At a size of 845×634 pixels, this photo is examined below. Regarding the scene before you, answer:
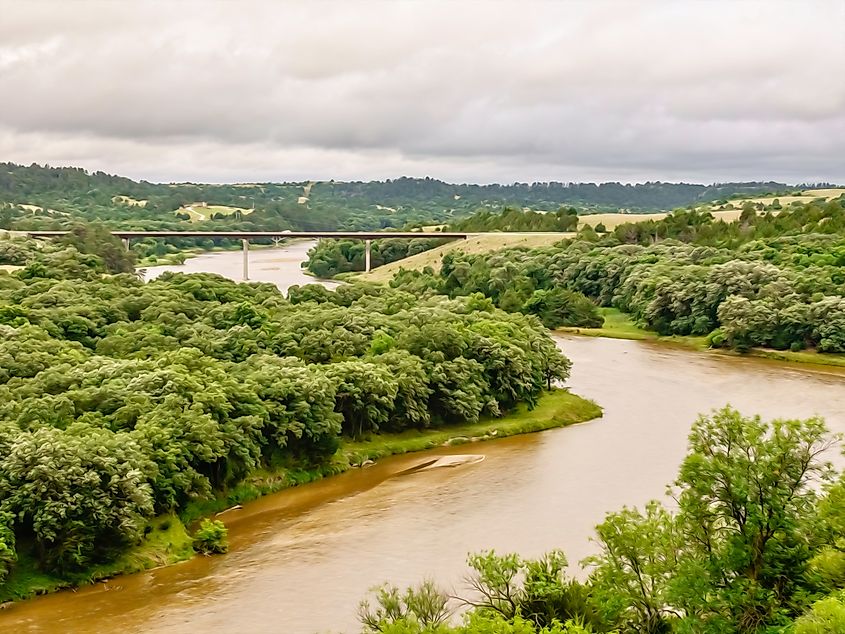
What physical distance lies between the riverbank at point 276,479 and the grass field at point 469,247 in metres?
70.9

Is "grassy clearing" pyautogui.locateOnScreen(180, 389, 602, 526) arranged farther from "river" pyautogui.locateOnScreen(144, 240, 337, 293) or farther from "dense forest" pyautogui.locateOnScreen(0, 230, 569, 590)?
"river" pyautogui.locateOnScreen(144, 240, 337, 293)

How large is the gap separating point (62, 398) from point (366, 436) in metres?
14.8

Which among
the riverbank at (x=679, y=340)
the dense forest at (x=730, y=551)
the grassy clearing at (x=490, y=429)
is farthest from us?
the riverbank at (x=679, y=340)

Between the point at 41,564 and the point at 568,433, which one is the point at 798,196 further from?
the point at 41,564

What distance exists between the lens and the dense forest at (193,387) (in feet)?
102

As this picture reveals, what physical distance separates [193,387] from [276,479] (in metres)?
5.49

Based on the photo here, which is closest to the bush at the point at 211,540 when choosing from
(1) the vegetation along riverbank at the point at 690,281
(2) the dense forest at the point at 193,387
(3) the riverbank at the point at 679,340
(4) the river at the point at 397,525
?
(4) the river at the point at 397,525

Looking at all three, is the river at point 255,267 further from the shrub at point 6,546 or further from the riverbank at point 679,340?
the shrub at point 6,546

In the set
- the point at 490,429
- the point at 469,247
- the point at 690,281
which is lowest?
the point at 490,429

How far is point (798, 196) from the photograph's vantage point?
189625 mm

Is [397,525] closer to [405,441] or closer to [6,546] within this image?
[405,441]

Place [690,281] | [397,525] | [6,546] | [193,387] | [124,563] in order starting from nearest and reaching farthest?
[6,546] < [124,563] < [397,525] < [193,387] < [690,281]

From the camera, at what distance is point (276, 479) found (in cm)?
4150

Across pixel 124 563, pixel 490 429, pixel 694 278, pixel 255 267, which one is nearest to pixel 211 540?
pixel 124 563
